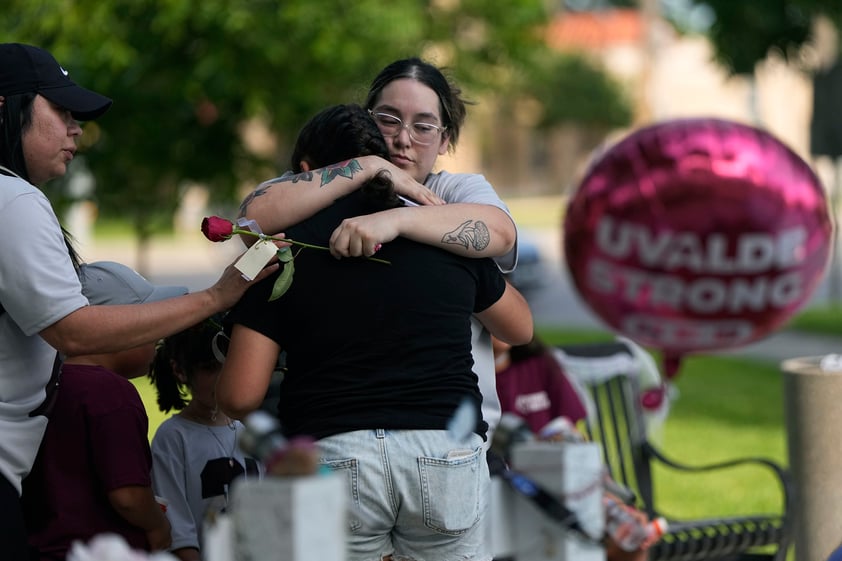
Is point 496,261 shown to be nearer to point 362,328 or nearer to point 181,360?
point 362,328

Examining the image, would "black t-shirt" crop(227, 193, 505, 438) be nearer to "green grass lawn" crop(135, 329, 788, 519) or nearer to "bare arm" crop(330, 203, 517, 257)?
"bare arm" crop(330, 203, 517, 257)

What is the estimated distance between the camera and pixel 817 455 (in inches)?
167

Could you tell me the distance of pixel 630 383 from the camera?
5621 mm

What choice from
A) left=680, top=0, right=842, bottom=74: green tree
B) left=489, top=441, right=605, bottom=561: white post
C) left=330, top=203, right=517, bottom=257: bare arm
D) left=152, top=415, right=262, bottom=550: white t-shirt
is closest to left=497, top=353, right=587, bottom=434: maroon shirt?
left=152, top=415, right=262, bottom=550: white t-shirt

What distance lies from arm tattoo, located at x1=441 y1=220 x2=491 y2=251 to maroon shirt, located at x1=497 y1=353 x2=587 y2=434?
2.18 m

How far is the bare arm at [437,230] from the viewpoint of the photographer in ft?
8.34

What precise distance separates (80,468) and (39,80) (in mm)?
848

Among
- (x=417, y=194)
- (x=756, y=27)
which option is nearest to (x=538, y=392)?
(x=417, y=194)

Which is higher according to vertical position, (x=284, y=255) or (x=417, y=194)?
(x=417, y=194)

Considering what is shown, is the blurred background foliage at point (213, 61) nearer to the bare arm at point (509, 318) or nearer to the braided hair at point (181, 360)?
the braided hair at point (181, 360)

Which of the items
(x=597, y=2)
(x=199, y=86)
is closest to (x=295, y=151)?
(x=199, y=86)

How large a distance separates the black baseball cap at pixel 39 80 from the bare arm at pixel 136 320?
451 mm

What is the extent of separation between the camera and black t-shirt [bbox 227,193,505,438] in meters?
2.62

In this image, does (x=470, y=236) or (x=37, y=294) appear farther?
(x=470, y=236)
